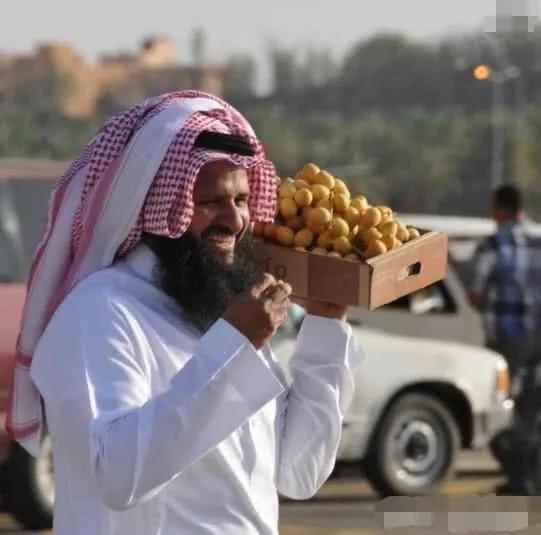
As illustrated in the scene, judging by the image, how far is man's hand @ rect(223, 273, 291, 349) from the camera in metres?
3.15

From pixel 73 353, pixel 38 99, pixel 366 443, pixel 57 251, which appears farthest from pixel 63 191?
pixel 38 99

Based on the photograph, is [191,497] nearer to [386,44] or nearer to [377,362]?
[377,362]

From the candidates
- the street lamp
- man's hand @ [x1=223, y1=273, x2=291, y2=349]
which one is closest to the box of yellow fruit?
man's hand @ [x1=223, y1=273, x2=291, y2=349]

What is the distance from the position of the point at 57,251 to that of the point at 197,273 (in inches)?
10.2

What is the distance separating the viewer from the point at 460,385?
11766mm

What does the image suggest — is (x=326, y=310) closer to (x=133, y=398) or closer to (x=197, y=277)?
(x=197, y=277)

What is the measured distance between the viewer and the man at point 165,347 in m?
3.10

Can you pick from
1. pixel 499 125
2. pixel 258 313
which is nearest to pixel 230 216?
pixel 258 313

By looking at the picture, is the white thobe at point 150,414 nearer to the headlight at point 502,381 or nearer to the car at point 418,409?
the car at point 418,409

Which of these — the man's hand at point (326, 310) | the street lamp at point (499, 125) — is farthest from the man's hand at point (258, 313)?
the street lamp at point (499, 125)

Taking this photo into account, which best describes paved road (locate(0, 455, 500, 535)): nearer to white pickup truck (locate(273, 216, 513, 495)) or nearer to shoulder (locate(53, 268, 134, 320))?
white pickup truck (locate(273, 216, 513, 495))

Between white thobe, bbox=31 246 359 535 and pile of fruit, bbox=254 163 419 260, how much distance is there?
35 centimetres

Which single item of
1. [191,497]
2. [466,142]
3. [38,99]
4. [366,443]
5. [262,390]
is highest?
[262,390]

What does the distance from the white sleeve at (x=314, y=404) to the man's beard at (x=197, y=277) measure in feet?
1.06
